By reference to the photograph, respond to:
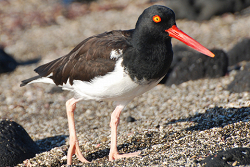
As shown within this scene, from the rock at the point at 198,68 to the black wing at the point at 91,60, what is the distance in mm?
2931

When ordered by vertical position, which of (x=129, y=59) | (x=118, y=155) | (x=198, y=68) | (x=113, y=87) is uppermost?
(x=198, y=68)

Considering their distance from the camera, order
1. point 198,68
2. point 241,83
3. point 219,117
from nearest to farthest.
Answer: point 219,117 → point 241,83 → point 198,68

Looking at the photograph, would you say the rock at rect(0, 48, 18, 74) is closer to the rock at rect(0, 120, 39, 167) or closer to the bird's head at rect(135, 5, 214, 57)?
the rock at rect(0, 120, 39, 167)

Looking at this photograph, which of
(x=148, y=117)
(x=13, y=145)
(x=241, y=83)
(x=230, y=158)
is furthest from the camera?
(x=241, y=83)

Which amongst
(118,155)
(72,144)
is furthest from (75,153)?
(118,155)

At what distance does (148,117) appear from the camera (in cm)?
559

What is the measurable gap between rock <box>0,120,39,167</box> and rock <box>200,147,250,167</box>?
2.64m

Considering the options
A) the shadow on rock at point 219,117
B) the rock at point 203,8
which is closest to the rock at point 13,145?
the shadow on rock at point 219,117

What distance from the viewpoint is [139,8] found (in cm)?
1294

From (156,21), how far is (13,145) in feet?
8.76

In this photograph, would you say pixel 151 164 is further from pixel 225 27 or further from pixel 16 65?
pixel 225 27

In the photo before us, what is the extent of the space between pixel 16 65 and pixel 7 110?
2367 mm

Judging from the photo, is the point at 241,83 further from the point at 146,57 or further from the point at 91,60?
the point at 91,60

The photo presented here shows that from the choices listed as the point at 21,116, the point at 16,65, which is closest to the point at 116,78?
the point at 21,116
